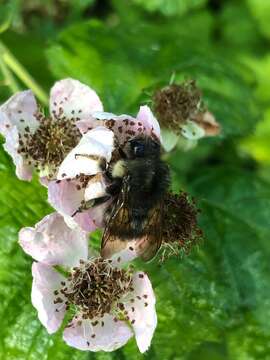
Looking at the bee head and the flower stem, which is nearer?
the bee head

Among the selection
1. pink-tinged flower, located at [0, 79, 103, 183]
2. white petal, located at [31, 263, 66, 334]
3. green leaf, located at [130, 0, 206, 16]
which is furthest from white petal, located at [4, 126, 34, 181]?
green leaf, located at [130, 0, 206, 16]

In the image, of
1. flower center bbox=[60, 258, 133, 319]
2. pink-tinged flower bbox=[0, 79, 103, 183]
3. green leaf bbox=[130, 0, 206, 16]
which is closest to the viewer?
flower center bbox=[60, 258, 133, 319]

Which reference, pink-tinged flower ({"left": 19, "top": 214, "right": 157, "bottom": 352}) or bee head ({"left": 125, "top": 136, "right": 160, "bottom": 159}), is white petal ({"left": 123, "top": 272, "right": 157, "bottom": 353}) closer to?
pink-tinged flower ({"left": 19, "top": 214, "right": 157, "bottom": 352})

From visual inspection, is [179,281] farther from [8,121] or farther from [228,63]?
[228,63]

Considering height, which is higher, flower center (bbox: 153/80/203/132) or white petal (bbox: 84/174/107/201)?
white petal (bbox: 84/174/107/201)

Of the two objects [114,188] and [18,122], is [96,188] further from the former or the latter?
[18,122]

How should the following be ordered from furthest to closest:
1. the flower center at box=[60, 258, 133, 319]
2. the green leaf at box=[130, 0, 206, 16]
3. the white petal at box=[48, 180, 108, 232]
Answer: the green leaf at box=[130, 0, 206, 16] → the flower center at box=[60, 258, 133, 319] → the white petal at box=[48, 180, 108, 232]

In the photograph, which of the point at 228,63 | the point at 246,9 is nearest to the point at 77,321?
the point at 228,63

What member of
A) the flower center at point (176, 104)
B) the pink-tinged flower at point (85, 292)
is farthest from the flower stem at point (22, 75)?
the pink-tinged flower at point (85, 292)
